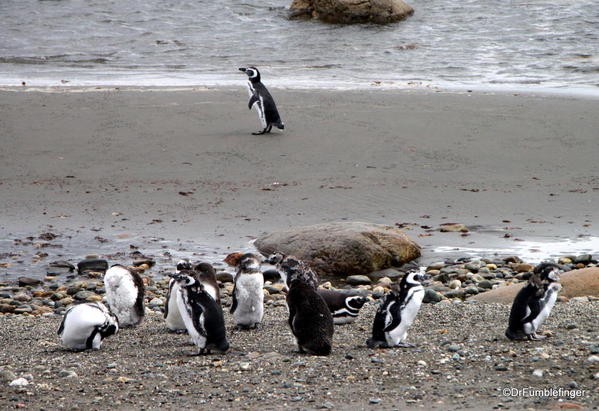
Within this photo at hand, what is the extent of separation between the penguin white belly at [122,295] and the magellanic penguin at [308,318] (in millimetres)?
1380

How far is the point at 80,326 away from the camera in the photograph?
592cm

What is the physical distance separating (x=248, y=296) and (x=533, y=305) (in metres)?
1.97

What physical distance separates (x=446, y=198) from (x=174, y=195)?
311 centimetres

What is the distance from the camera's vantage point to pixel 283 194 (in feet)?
35.3

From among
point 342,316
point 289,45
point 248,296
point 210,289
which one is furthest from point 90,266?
point 289,45

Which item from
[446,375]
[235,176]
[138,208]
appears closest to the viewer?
[446,375]

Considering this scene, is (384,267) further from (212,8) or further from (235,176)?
(212,8)

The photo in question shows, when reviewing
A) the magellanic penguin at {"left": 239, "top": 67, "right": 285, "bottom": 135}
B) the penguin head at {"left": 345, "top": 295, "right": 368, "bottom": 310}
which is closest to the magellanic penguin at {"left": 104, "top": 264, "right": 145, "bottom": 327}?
the penguin head at {"left": 345, "top": 295, "right": 368, "bottom": 310}

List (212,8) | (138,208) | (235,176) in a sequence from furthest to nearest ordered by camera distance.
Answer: (212,8) → (235,176) → (138,208)

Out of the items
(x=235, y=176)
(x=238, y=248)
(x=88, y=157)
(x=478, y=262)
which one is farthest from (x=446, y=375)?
(x=88, y=157)

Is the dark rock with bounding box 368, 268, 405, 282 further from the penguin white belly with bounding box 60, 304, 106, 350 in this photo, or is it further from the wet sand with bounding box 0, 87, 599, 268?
the penguin white belly with bounding box 60, 304, 106, 350

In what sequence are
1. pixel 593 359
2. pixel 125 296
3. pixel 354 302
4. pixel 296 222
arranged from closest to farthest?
pixel 593 359
pixel 354 302
pixel 125 296
pixel 296 222

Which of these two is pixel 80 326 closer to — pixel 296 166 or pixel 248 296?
pixel 248 296

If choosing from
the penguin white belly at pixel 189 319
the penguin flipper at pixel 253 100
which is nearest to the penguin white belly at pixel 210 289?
the penguin white belly at pixel 189 319
